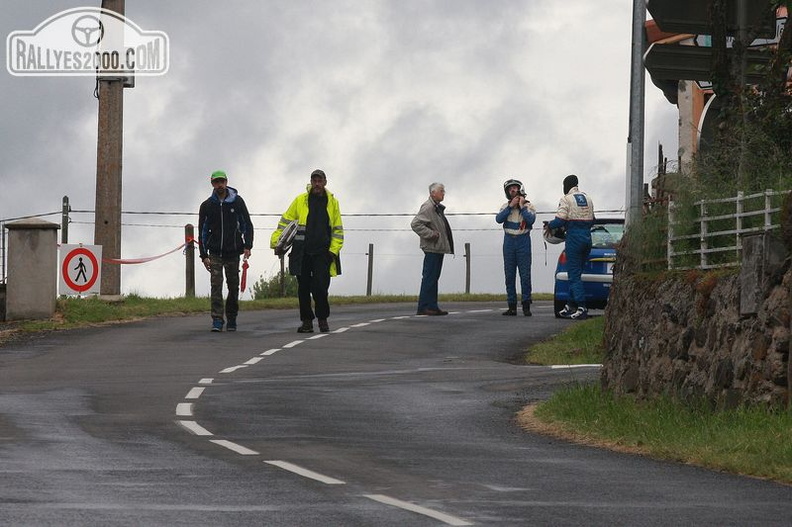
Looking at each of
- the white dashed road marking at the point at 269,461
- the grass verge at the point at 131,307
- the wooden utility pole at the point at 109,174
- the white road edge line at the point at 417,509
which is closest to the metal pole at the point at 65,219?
the grass verge at the point at 131,307

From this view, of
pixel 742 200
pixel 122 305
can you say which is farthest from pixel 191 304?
pixel 742 200

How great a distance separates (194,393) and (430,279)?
496 inches

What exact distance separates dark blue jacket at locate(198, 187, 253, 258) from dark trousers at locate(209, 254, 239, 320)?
0.10m

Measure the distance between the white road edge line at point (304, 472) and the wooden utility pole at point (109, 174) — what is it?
20202 millimetres

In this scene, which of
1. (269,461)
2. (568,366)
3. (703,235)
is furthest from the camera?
(568,366)

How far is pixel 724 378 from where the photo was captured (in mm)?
14438

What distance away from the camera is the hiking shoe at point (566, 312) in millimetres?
28125

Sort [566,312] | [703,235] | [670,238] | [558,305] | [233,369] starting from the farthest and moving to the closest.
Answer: [558,305], [566,312], [233,369], [670,238], [703,235]

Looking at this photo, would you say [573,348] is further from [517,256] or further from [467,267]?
[467,267]

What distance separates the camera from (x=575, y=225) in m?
26.7

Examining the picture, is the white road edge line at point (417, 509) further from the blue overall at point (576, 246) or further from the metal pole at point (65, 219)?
the metal pole at point (65, 219)

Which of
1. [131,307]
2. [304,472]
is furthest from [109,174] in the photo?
[304,472]

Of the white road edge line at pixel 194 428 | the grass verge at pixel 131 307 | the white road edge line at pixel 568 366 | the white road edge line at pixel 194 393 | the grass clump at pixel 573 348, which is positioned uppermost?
the grass verge at pixel 131 307

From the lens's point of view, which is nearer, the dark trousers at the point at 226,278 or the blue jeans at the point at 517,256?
the dark trousers at the point at 226,278
